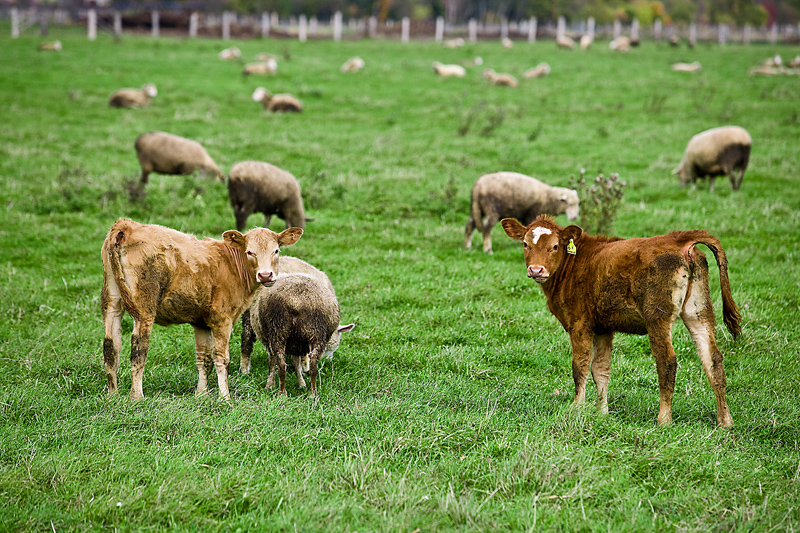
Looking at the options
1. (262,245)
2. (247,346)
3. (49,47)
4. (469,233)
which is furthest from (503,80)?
(262,245)

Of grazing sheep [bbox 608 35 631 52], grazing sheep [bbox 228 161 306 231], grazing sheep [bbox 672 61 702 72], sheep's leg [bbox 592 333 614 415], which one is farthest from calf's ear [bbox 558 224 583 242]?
grazing sheep [bbox 608 35 631 52]

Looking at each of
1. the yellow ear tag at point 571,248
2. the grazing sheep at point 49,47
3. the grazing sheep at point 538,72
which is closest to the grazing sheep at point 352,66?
the grazing sheep at point 538,72

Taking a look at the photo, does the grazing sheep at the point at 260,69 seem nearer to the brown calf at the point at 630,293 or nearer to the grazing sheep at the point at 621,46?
the grazing sheep at the point at 621,46

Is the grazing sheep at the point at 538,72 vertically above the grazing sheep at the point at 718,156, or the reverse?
the grazing sheep at the point at 538,72

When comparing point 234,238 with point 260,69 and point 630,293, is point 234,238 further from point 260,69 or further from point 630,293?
point 260,69

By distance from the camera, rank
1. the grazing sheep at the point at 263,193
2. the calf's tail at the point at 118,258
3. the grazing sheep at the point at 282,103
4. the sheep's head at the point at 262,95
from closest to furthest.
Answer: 1. the calf's tail at the point at 118,258
2. the grazing sheep at the point at 263,193
3. the grazing sheep at the point at 282,103
4. the sheep's head at the point at 262,95

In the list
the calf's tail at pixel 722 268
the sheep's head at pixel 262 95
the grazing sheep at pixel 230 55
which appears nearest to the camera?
the calf's tail at pixel 722 268

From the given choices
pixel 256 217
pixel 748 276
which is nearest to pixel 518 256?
pixel 748 276

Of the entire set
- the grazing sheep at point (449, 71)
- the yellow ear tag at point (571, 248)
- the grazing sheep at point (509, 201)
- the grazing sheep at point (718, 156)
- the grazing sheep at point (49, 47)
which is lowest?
the grazing sheep at point (509, 201)

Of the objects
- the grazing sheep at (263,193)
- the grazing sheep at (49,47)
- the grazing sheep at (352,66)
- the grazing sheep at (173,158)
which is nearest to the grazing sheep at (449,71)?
the grazing sheep at (352,66)

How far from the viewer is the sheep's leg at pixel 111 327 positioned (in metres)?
6.32

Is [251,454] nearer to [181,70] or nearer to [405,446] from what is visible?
[405,446]

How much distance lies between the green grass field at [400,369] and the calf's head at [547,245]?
1.27 m

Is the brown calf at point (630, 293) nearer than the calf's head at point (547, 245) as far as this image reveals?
Yes
